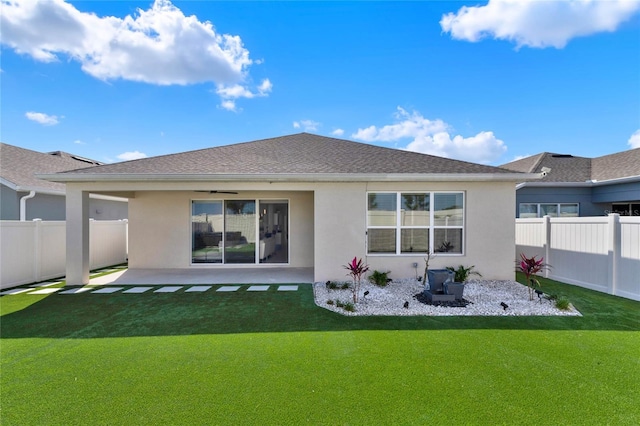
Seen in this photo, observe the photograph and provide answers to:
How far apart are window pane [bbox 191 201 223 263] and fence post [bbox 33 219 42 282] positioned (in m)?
4.08

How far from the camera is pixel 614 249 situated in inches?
260

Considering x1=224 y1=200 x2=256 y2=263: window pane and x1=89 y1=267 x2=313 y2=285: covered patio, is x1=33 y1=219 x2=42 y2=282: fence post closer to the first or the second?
x1=89 y1=267 x2=313 y2=285: covered patio

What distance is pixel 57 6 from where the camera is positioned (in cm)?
793

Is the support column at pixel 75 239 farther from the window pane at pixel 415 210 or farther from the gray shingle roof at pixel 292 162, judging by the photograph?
the window pane at pixel 415 210

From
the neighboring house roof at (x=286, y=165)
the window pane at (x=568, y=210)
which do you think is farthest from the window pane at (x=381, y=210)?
the window pane at (x=568, y=210)

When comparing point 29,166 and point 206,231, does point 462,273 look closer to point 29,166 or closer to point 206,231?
point 206,231

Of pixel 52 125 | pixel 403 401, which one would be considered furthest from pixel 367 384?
pixel 52 125

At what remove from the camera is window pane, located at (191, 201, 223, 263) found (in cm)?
994

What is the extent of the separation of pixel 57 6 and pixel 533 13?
14.1 metres

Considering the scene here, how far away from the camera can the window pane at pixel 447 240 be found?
7906 mm

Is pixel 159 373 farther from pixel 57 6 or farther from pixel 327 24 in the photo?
pixel 327 24

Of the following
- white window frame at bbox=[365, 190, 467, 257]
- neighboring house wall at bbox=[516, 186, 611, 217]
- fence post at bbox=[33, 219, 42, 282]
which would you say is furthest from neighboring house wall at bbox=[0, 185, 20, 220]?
neighboring house wall at bbox=[516, 186, 611, 217]

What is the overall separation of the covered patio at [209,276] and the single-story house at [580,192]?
11.4m

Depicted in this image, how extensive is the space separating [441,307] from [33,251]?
11.1 metres
